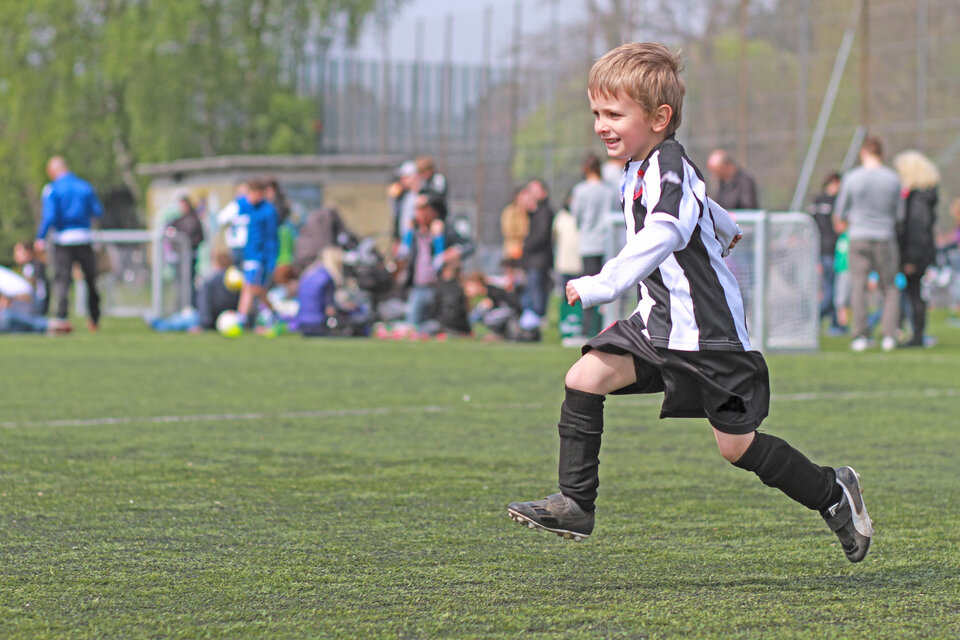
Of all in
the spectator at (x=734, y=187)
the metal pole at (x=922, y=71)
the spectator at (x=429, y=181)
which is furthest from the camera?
the metal pole at (x=922, y=71)

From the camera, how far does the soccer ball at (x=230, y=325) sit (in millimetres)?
17531

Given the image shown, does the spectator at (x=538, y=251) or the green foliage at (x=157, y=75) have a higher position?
the green foliage at (x=157, y=75)

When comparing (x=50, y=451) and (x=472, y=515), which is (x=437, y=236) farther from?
(x=472, y=515)

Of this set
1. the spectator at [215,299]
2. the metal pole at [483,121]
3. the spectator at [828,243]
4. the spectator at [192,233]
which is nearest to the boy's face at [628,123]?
the spectator at [828,243]

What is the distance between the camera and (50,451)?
688 cm

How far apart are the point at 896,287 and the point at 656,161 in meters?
11.1

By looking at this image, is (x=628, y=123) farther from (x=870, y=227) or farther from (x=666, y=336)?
(x=870, y=227)

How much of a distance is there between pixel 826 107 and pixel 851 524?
21575 mm

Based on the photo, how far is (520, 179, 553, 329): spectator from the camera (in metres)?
18.6

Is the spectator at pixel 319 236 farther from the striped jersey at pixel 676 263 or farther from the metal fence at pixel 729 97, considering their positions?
the striped jersey at pixel 676 263

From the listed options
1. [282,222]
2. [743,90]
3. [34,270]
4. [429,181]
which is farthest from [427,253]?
[743,90]

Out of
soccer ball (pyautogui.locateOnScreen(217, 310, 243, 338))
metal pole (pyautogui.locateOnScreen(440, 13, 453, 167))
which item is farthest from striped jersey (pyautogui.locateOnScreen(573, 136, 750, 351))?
metal pole (pyautogui.locateOnScreen(440, 13, 453, 167))

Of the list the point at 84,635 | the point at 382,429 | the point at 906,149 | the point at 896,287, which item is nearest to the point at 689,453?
the point at 382,429

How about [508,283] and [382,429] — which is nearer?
[382,429]
